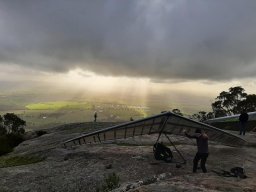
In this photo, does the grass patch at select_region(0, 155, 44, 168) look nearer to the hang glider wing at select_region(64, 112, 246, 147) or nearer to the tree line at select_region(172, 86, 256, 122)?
the hang glider wing at select_region(64, 112, 246, 147)

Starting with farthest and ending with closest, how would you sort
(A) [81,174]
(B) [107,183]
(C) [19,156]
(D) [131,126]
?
1. (C) [19,156]
2. (D) [131,126]
3. (A) [81,174]
4. (B) [107,183]

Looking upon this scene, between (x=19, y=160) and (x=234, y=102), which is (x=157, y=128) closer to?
(x=19, y=160)

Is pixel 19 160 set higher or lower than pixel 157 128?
lower

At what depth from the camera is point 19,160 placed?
111 feet

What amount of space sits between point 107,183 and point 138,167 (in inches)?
191

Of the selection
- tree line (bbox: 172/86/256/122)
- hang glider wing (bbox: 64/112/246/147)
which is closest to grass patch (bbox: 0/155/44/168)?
hang glider wing (bbox: 64/112/246/147)

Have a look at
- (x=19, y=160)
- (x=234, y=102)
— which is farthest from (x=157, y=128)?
(x=234, y=102)

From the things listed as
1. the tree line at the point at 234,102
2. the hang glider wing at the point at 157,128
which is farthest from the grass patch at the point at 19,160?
the tree line at the point at 234,102

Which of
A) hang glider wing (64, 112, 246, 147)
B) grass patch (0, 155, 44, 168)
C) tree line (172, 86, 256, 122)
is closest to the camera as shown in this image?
hang glider wing (64, 112, 246, 147)

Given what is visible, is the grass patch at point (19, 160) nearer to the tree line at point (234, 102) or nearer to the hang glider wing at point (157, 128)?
the hang glider wing at point (157, 128)

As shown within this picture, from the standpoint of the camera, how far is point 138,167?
81.1 ft

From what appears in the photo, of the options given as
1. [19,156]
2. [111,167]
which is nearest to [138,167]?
[111,167]

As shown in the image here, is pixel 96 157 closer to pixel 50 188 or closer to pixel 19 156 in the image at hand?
pixel 50 188

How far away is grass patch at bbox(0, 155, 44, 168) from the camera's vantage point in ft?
104
